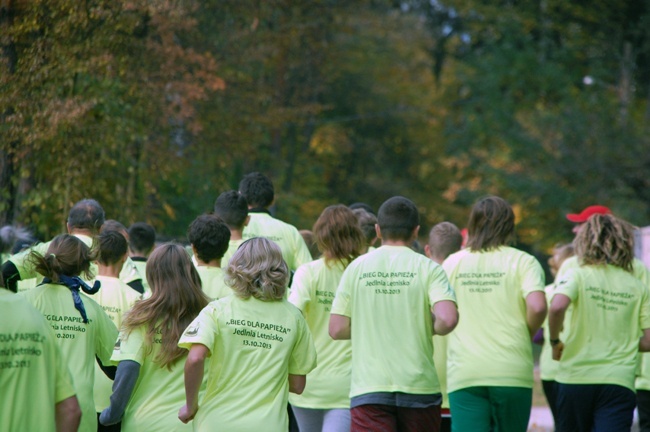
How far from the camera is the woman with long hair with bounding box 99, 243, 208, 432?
18.8 ft

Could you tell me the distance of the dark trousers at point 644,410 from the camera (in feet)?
29.5

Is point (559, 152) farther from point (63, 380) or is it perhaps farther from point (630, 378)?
point (63, 380)

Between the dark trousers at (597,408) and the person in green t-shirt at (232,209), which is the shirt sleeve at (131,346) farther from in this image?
the dark trousers at (597,408)

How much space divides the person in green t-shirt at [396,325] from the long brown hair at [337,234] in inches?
35.4

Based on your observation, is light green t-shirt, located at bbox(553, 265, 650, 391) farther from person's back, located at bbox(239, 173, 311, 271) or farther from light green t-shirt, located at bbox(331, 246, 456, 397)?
person's back, located at bbox(239, 173, 311, 271)

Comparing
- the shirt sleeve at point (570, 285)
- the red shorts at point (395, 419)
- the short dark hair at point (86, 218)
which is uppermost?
the short dark hair at point (86, 218)

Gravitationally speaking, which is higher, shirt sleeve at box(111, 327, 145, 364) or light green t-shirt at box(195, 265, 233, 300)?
light green t-shirt at box(195, 265, 233, 300)

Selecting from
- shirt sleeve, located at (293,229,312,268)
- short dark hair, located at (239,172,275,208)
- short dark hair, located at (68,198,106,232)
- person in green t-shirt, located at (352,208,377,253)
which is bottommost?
shirt sleeve, located at (293,229,312,268)

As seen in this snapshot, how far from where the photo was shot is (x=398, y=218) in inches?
253

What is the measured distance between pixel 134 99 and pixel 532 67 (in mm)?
23849

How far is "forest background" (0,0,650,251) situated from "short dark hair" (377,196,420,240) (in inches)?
206

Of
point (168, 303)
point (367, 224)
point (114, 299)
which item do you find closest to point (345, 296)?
point (168, 303)

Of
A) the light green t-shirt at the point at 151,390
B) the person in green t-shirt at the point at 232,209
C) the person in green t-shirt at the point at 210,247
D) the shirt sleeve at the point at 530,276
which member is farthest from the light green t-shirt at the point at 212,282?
the shirt sleeve at the point at 530,276

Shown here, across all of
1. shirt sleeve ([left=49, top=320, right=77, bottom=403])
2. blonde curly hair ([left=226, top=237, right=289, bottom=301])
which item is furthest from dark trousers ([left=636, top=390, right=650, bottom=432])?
shirt sleeve ([left=49, top=320, right=77, bottom=403])
